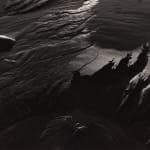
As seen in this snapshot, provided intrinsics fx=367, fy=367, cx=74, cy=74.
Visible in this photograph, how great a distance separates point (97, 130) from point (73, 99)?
24.8 inches

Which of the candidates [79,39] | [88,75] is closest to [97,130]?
[88,75]

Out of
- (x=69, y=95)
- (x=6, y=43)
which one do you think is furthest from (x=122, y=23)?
(x=69, y=95)

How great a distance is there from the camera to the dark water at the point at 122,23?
17.0 feet

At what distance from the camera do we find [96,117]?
3727mm

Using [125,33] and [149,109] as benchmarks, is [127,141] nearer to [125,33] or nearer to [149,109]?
[149,109]

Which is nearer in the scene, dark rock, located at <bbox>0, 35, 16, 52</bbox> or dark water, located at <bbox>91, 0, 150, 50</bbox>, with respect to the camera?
dark water, located at <bbox>91, 0, 150, 50</bbox>

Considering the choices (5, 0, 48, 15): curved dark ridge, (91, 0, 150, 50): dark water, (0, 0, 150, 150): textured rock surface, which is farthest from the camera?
(5, 0, 48, 15): curved dark ridge

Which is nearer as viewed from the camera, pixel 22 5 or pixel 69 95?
pixel 69 95

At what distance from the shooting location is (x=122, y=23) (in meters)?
5.80

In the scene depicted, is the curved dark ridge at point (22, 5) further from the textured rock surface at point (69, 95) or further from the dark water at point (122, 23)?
the textured rock surface at point (69, 95)

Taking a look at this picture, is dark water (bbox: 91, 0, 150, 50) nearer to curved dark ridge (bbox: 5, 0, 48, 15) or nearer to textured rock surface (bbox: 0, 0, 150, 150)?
textured rock surface (bbox: 0, 0, 150, 150)

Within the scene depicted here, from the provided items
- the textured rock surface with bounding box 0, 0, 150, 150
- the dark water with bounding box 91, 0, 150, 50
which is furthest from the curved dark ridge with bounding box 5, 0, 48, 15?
the textured rock surface with bounding box 0, 0, 150, 150

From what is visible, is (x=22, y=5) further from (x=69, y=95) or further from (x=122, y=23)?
(x=69, y=95)

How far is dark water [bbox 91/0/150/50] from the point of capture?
518 cm
